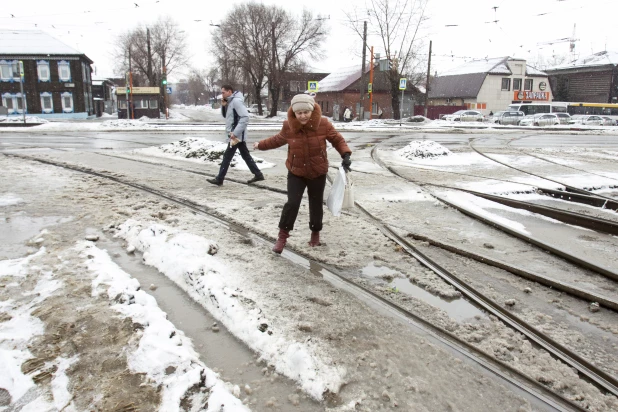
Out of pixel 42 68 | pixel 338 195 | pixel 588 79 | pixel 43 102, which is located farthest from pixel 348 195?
pixel 588 79

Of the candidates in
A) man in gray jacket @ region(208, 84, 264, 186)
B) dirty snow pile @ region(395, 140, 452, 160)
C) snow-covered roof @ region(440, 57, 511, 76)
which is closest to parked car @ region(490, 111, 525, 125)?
snow-covered roof @ region(440, 57, 511, 76)

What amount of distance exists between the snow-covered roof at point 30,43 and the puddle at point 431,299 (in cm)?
5262

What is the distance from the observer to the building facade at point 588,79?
60812 millimetres

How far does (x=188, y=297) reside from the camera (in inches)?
151

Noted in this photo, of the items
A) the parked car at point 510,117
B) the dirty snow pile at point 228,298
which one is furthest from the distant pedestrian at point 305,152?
the parked car at point 510,117

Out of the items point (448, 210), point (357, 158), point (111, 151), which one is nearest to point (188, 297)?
point (448, 210)

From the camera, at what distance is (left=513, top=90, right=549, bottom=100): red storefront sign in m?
62.6

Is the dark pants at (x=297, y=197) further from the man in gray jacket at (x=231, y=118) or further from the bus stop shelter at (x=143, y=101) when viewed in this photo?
the bus stop shelter at (x=143, y=101)

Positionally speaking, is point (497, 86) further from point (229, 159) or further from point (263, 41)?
point (229, 159)

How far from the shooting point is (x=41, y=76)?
156 ft

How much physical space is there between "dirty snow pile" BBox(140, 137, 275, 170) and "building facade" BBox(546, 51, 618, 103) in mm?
64214

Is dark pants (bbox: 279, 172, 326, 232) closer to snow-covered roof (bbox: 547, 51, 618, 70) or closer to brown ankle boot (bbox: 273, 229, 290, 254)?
brown ankle boot (bbox: 273, 229, 290, 254)

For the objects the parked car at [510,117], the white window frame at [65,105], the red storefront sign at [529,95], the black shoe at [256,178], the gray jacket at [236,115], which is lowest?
the black shoe at [256,178]

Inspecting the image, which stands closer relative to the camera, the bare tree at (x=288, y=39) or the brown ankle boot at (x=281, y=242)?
the brown ankle boot at (x=281, y=242)
